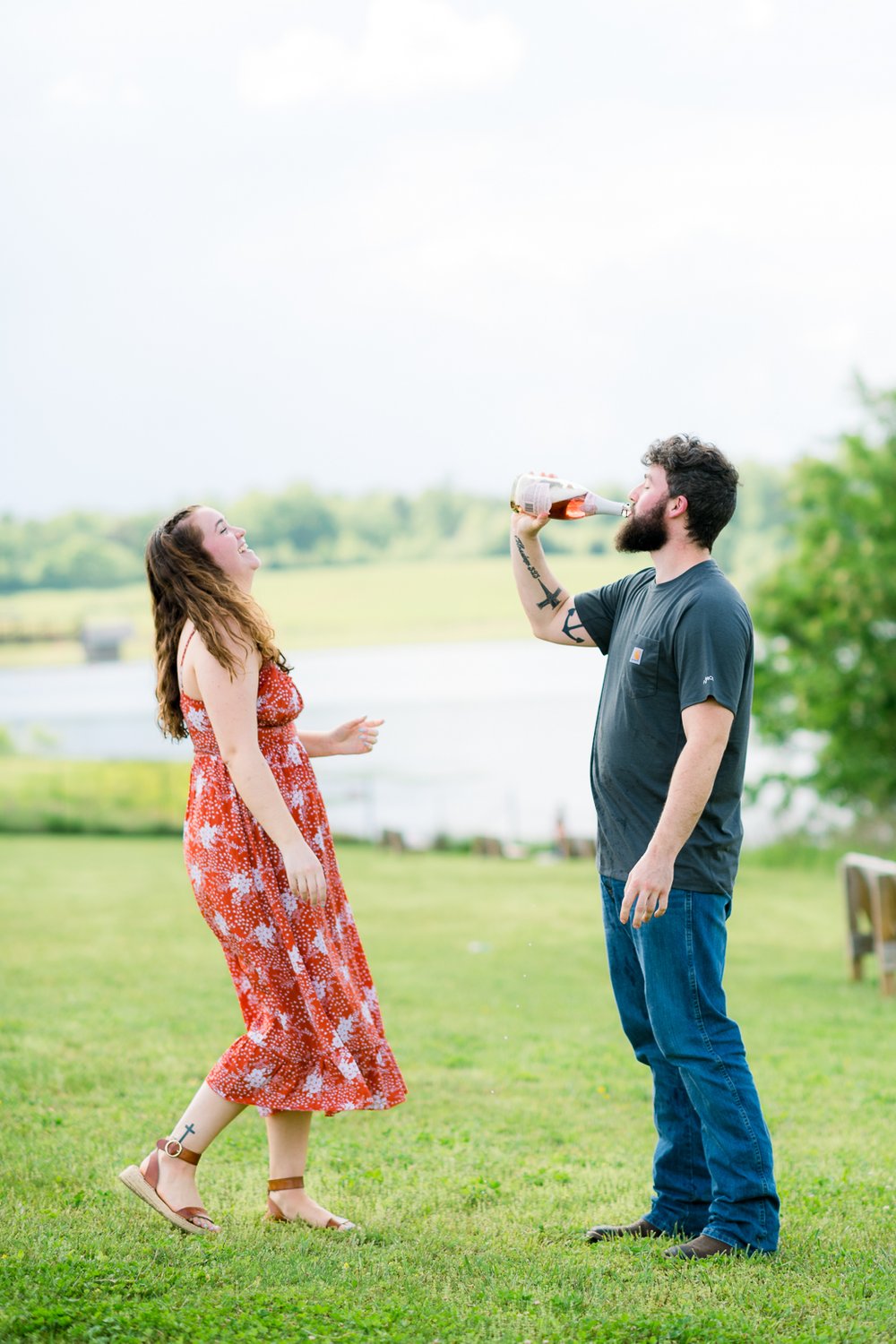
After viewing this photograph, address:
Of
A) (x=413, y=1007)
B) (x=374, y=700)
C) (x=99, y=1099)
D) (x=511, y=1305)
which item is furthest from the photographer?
(x=374, y=700)

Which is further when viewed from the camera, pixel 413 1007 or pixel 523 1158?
pixel 413 1007

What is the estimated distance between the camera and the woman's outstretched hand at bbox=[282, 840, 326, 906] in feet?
13.1

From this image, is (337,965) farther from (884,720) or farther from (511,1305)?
(884,720)

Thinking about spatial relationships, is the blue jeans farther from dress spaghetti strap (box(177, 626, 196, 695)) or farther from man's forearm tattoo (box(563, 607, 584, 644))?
dress spaghetti strap (box(177, 626, 196, 695))

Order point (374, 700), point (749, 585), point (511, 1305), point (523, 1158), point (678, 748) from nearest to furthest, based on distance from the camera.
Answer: point (511, 1305) → point (678, 748) → point (523, 1158) → point (749, 585) → point (374, 700)

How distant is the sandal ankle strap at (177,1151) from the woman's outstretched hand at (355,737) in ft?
4.16

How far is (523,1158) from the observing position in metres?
5.28

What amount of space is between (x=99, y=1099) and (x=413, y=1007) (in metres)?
3.62

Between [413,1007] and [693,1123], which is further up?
[693,1123]

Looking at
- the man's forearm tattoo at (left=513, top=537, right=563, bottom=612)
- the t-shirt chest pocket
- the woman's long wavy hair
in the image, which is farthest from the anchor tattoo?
the woman's long wavy hair

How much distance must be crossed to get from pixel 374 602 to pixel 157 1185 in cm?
5067

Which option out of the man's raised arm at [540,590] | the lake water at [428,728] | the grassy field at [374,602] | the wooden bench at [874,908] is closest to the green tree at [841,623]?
the lake water at [428,728]

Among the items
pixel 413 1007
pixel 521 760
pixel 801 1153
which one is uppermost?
pixel 801 1153

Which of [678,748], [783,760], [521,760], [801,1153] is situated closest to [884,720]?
[783,760]
